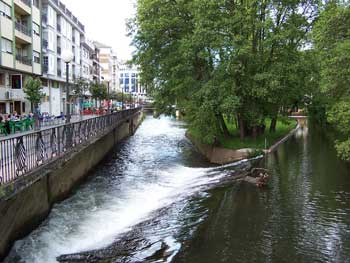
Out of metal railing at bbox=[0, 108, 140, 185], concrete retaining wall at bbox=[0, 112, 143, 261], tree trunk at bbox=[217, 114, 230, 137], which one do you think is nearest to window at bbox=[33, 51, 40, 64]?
tree trunk at bbox=[217, 114, 230, 137]

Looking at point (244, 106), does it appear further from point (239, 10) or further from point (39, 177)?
point (39, 177)

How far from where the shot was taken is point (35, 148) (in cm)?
1351

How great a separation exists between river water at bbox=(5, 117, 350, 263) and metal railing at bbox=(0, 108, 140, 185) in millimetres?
1910

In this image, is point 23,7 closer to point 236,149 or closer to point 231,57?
point 231,57

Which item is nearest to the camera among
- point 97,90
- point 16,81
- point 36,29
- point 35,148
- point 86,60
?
point 35,148

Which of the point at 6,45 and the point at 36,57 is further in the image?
the point at 36,57

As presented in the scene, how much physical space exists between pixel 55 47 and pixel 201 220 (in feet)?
157

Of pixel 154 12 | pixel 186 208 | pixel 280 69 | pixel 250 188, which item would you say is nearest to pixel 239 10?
pixel 280 69

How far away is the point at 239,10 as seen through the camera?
2689 cm

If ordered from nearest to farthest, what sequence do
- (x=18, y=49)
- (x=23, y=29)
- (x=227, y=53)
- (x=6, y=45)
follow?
(x=227, y=53) < (x=6, y=45) < (x=23, y=29) < (x=18, y=49)

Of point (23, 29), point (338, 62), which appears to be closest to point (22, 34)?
point (23, 29)

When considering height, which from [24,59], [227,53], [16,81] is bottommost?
[16,81]

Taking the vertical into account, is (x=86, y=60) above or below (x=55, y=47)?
above

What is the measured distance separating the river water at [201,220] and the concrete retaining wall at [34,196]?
1.11 feet
